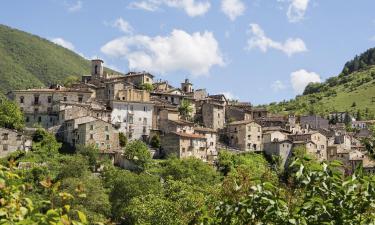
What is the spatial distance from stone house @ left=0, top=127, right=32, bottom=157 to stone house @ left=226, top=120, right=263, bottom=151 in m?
30.4

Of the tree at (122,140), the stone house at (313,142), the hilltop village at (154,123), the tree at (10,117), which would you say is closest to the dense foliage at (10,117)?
the tree at (10,117)

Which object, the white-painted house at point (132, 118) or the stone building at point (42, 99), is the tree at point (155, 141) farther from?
the stone building at point (42, 99)

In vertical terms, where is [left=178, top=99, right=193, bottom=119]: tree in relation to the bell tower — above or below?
below

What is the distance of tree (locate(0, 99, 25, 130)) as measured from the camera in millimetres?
74125

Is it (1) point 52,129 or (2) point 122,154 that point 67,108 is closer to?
(1) point 52,129

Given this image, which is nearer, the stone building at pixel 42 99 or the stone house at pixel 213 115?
the stone building at pixel 42 99

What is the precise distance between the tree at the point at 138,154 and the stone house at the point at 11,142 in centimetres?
1117

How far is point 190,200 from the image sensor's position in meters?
47.3

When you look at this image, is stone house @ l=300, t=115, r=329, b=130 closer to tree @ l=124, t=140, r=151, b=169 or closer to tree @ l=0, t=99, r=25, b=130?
tree @ l=124, t=140, r=151, b=169

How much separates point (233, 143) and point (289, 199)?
7959 centimetres

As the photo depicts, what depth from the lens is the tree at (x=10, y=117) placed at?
74125mm

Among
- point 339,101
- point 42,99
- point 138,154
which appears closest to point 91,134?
point 138,154

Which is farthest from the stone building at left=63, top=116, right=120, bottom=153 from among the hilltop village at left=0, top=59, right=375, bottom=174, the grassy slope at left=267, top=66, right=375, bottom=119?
the grassy slope at left=267, top=66, right=375, bottom=119

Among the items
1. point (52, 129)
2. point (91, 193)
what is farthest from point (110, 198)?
point (52, 129)
